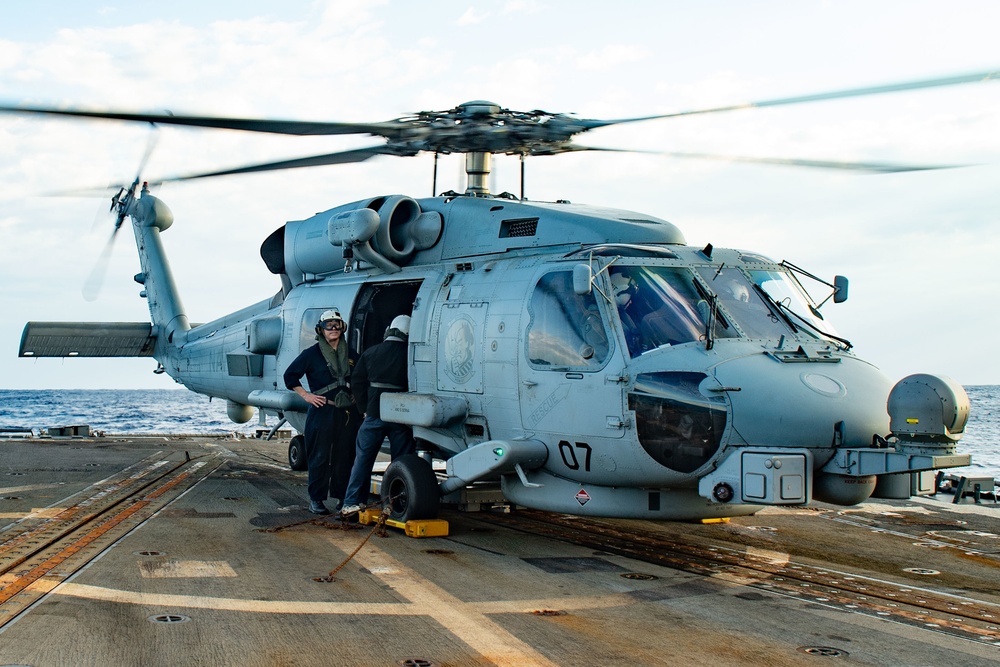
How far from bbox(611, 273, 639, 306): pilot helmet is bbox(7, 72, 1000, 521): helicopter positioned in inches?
1.1

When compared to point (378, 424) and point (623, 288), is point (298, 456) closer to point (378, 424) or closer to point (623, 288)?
point (378, 424)

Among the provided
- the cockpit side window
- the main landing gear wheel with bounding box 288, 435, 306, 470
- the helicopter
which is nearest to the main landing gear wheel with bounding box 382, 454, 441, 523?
the helicopter

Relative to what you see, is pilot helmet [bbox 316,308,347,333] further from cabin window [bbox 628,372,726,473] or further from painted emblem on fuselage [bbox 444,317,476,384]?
cabin window [bbox 628,372,726,473]

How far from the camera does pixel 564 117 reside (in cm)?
995

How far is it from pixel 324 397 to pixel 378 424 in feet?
2.73

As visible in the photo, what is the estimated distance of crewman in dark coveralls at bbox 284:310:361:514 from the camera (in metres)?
10.3

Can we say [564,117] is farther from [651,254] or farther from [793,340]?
[793,340]

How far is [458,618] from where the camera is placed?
5781 mm

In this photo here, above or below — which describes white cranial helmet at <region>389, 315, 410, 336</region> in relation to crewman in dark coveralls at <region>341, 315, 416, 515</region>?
above

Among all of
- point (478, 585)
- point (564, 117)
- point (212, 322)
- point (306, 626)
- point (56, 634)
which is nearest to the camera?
point (56, 634)

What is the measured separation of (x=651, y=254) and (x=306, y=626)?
4.51m

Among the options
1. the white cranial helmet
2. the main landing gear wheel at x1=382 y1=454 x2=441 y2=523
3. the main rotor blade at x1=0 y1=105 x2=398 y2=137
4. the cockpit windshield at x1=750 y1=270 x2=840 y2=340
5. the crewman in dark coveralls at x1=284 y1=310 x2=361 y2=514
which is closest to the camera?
the main rotor blade at x1=0 y1=105 x2=398 y2=137

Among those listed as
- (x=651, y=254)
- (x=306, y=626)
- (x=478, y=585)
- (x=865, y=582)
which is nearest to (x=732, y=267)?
(x=651, y=254)

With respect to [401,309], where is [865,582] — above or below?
below
